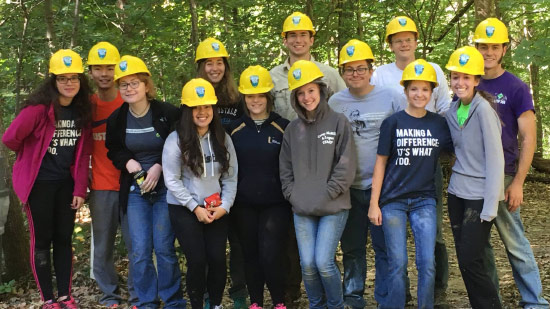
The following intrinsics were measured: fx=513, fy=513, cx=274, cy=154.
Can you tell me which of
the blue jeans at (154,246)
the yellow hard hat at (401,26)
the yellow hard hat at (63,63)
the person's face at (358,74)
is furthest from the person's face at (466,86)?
the yellow hard hat at (63,63)

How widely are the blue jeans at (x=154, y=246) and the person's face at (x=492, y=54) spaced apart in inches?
120

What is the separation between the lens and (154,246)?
467 cm

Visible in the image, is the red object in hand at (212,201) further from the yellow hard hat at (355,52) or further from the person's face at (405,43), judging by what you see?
the person's face at (405,43)

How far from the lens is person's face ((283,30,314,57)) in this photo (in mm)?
5094

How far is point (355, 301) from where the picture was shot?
469 centimetres

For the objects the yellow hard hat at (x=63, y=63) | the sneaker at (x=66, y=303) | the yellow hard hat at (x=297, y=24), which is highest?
the yellow hard hat at (x=297, y=24)

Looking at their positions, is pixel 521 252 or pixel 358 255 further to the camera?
pixel 358 255

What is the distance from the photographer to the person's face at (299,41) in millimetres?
5094

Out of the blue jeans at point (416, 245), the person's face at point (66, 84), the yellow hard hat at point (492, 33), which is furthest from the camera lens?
the person's face at point (66, 84)

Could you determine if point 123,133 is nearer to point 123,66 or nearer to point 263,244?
point 123,66

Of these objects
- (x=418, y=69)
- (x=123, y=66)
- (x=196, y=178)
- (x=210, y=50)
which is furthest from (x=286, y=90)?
(x=123, y=66)

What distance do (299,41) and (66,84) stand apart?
225 cm

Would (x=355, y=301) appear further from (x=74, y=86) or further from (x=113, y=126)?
(x=74, y=86)

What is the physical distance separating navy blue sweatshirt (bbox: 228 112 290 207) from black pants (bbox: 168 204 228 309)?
1.12 ft
